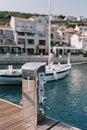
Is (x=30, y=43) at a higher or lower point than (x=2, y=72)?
higher

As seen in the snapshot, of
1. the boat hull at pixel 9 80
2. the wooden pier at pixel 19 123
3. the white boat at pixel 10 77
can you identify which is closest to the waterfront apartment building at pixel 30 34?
the white boat at pixel 10 77

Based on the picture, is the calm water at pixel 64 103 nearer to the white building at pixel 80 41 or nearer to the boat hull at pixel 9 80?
the boat hull at pixel 9 80

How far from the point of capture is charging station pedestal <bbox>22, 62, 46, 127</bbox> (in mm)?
6293

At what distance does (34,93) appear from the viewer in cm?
630

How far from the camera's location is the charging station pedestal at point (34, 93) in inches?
248

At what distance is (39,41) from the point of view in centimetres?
5378

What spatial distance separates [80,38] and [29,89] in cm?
5941

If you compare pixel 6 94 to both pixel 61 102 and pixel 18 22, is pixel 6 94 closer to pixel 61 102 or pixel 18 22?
pixel 61 102

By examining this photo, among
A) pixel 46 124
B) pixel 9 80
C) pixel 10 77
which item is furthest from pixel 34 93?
pixel 9 80

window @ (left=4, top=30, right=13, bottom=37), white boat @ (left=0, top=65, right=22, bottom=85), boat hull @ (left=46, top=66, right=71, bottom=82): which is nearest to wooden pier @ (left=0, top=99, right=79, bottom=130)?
white boat @ (left=0, top=65, right=22, bottom=85)

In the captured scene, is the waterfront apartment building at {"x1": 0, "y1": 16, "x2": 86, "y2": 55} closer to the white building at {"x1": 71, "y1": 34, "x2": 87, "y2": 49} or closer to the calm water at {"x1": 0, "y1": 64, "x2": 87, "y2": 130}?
the white building at {"x1": 71, "y1": 34, "x2": 87, "y2": 49}

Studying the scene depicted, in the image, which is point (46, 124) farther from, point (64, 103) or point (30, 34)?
point (30, 34)

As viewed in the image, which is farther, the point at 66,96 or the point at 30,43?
the point at 30,43

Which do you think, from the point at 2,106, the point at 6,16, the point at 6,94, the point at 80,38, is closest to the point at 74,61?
the point at 80,38
